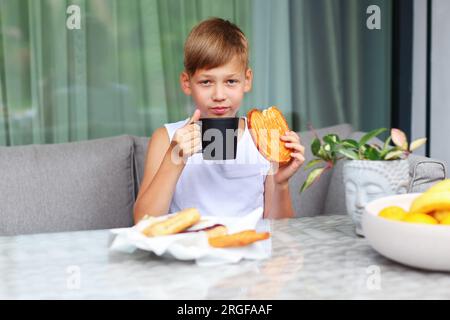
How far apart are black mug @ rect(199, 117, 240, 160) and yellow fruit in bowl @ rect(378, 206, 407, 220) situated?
30 centimetres

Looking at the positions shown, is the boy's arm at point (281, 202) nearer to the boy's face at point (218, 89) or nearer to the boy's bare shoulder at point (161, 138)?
the boy's face at point (218, 89)

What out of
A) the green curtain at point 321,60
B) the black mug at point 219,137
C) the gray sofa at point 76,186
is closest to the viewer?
the black mug at point 219,137

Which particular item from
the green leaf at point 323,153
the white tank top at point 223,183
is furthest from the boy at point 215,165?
the green leaf at point 323,153

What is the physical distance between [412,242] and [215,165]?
1.02 metres

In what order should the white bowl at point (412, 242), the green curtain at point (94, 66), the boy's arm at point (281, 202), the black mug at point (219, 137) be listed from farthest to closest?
the green curtain at point (94, 66) < the boy's arm at point (281, 202) < the black mug at point (219, 137) < the white bowl at point (412, 242)

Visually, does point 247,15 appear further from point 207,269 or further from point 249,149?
point 207,269

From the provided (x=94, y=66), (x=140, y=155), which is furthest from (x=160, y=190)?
(x=94, y=66)

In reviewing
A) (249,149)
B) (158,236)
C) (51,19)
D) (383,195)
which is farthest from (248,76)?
(51,19)

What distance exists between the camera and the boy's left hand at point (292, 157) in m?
1.28

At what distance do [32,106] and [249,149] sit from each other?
106 cm

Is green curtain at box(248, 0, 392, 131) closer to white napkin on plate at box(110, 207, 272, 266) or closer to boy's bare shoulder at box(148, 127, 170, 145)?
boy's bare shoulder at box(148, 127, 170, 145)

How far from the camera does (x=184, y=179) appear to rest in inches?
71.8

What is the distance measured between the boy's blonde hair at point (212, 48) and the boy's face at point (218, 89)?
2cm

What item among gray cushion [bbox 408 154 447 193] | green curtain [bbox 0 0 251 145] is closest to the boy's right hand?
gray cushion [bbox 408 154 447 193]
